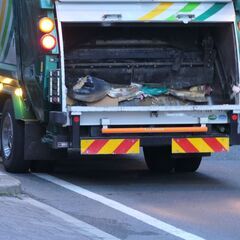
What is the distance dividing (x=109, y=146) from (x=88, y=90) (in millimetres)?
852

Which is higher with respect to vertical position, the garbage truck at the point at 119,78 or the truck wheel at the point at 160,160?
the garbage truck at the point at 119,78

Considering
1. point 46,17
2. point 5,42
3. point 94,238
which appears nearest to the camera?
point 94,238

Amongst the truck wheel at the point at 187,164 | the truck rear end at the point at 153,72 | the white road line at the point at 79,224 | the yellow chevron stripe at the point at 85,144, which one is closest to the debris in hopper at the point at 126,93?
the truck rear end at the point at 153,72

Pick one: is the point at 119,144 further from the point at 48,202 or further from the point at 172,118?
the point at 48,202

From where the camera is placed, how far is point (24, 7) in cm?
946

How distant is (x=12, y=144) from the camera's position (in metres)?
9.98

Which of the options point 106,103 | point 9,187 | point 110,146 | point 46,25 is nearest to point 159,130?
point 110,146

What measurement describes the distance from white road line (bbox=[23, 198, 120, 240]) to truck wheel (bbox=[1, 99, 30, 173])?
2.10 metres

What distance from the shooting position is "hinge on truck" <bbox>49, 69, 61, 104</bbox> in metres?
8.68

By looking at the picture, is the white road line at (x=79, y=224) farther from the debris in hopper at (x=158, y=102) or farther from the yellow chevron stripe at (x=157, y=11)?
the yellow chevron stripe at (x=157, y=11)

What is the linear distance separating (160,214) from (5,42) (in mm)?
4377

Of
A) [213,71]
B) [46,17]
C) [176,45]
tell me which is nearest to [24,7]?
[46,17]

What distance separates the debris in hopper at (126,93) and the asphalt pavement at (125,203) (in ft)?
4.01

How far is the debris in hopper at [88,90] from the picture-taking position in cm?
912
